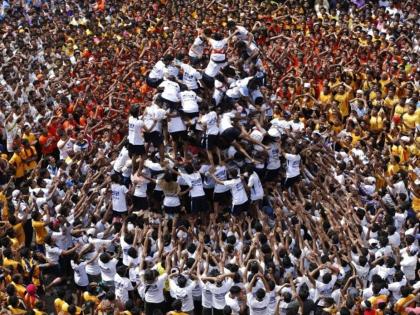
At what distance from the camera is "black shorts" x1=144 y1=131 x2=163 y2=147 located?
585 inches

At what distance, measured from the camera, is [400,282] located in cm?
1320

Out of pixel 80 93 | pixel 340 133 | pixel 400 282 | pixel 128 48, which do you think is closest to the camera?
pixel 400 282

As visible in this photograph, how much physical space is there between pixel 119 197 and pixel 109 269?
176cm

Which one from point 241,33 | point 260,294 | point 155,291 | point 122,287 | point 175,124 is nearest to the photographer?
point 260,294

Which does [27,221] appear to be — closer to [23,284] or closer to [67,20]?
[23,284]

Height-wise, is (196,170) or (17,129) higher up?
(196,170)

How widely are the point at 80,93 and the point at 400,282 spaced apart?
9828 mm

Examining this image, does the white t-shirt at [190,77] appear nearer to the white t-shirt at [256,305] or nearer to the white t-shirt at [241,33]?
the white t-shirt at [241,33]

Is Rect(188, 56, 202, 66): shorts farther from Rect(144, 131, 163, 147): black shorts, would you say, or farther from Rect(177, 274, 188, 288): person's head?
Rect(177, 274, 188, 288): person's head

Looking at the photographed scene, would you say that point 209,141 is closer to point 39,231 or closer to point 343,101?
point 39,231

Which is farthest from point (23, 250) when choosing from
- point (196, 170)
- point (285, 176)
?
point (285, 176)

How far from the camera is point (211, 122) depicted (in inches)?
586

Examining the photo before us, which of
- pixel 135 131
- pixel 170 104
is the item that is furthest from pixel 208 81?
pixel 135 131

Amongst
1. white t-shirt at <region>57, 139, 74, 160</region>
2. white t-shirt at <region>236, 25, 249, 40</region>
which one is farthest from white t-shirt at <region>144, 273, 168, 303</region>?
white t-shirt at <region>236, 25, 249, 40</region>
